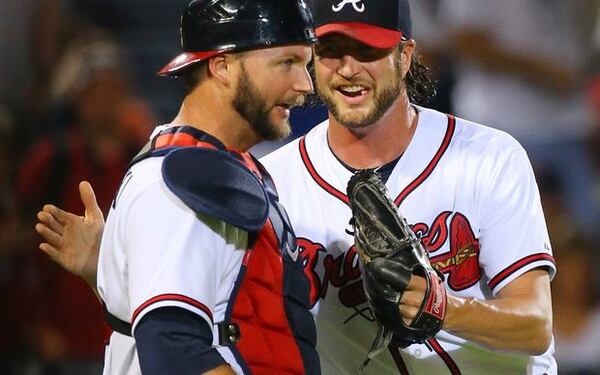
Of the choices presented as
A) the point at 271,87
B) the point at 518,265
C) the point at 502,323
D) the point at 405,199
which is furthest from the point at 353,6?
the point at 502,323

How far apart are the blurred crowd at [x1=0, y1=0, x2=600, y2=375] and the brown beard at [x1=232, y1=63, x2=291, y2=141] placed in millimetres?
1818

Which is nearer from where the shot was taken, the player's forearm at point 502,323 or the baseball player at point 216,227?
the baseball player at point 216,227

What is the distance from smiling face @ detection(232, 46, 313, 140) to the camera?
188 centimetres

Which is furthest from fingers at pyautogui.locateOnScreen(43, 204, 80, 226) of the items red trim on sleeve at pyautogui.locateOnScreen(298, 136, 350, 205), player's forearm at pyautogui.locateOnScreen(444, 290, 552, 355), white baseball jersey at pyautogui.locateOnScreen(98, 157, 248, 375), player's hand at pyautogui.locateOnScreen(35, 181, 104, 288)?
player's forearm at pyautogui.locateOnScreen(444, 290, 552, 355)

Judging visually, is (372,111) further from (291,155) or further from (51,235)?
(51,235)

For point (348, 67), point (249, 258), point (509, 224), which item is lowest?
point (509, 224)

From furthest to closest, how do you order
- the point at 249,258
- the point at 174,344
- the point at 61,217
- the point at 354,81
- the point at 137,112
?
the point at 137,112, the point at 354,81, the point at 61,217, the point at 249,258, the point at 174,344

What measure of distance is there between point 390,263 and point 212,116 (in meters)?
0.41

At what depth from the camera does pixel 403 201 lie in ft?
7.73

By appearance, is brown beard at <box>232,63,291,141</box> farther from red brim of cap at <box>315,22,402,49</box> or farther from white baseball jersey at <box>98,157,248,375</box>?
red brim of cap at <box>315,22,402,49</box>

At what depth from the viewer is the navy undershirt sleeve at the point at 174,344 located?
1.64 metres

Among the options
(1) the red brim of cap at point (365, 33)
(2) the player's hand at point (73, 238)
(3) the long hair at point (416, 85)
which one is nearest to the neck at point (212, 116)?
(2) the player's hand at point (73, 238)

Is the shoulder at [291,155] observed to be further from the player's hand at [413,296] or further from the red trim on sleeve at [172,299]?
the red trim on sleeve at [172,299]

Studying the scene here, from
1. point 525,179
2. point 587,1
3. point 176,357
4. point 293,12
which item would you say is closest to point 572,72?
point 587,1
